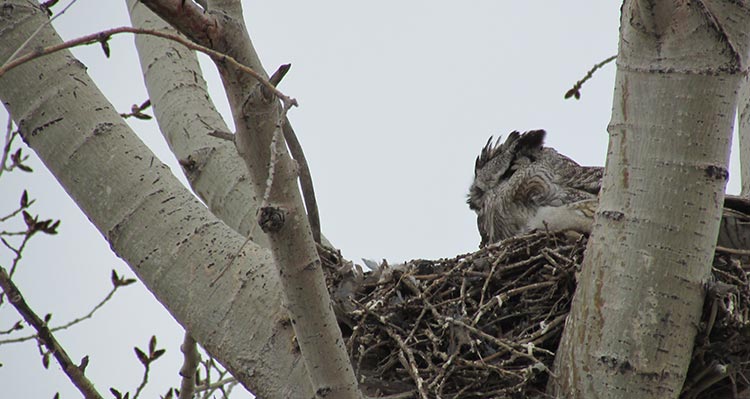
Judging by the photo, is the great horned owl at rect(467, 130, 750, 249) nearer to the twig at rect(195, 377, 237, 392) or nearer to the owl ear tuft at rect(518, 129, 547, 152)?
the owl ear tuft at rect(518, 129, 547, 152)

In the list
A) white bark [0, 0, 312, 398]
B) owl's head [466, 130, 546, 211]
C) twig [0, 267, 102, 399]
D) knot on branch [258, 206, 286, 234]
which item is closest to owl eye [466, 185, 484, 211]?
owl's head [466, 130, 546, 211]

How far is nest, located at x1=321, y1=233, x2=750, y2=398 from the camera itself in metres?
2.52

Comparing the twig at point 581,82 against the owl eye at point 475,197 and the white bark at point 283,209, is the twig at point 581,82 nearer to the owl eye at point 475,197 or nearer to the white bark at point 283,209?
the white bark at point 283,209

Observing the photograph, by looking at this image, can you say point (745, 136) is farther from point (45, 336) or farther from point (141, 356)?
point (45, 336)

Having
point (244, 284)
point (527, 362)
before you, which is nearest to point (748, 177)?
point (527, 362)

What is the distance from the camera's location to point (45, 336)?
3094 mm

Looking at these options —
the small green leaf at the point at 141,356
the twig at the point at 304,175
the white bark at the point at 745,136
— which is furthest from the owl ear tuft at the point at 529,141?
the small green leaf at the point at 141,356

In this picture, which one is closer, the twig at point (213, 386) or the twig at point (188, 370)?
the twig at point (188, 370)

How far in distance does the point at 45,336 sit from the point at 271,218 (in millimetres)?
1583

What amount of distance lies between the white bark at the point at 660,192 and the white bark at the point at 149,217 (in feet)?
3.11

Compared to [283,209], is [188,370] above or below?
below

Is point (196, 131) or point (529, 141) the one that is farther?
point (529, 141)

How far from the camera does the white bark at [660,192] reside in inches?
87.2

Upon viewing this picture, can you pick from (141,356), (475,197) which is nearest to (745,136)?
(475,197)
